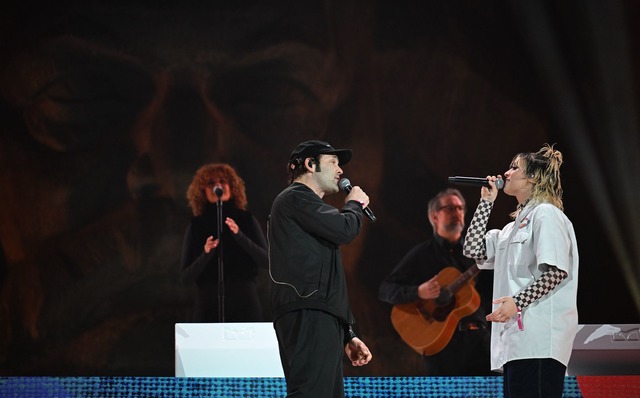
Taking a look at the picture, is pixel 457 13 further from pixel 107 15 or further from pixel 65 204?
pixel 65 204

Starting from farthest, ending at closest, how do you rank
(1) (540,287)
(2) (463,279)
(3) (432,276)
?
(3) (432,276)
(2) (463,279)
(1) (540,287)

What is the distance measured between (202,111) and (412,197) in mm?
1879

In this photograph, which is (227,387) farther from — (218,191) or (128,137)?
(128,137)

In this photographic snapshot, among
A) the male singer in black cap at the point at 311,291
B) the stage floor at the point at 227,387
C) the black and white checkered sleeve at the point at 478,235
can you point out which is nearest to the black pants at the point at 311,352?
the male singer in black cap at the point at 311,291

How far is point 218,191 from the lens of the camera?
6.68 metres

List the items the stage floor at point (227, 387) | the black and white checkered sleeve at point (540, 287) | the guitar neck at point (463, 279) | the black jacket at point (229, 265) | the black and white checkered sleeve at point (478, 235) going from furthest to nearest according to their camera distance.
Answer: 1. the black jacket at point (229, 265)
2. the guitar neck at point (463, 279)
3. the stage floor at point (227, 387)
4. the black and white checkered sleeve at point (478, 235)
5. the black and white checkered sleeve at point (540, 287)

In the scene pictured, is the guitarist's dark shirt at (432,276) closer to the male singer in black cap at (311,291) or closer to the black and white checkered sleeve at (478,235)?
the black and white checkered sleeve at (478,235)

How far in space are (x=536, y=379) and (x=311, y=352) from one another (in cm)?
88

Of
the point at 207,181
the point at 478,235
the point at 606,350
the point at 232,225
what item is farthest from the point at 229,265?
the point at 478,235

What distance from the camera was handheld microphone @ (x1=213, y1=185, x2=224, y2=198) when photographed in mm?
6672

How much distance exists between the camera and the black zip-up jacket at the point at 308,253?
3154 millimetres

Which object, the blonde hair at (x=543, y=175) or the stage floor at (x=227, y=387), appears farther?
the stage floor at (x=227, y=387)

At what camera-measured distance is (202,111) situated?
6730 mm

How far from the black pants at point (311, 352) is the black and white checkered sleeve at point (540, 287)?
28.7 inches
